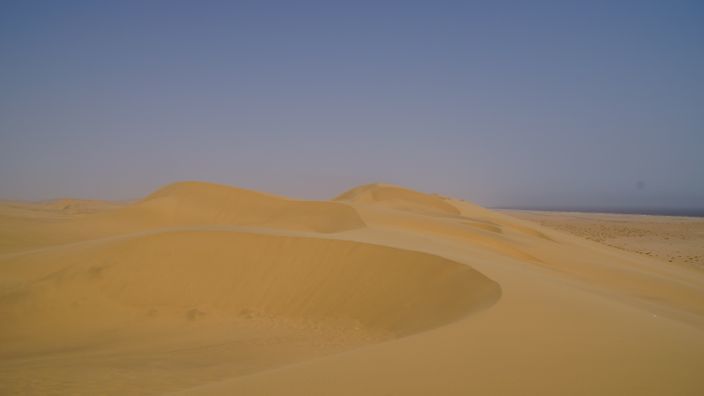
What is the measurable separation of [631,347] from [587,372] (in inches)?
36.5

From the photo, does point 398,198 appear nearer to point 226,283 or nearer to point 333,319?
point 226,283

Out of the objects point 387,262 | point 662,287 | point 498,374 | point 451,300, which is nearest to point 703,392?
point 498,374

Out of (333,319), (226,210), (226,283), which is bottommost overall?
(333,319)

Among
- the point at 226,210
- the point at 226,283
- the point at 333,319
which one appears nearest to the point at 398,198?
the point at 226,210

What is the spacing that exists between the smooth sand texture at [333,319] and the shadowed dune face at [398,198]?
569 inches

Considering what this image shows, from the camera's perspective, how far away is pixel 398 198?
3209cm

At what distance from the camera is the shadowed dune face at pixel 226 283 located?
7.89m

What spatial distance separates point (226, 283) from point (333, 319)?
9.81 ft

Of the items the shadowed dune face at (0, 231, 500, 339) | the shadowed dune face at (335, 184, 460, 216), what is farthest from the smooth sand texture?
the shadowed dune face at (335, 184, 460, 216)

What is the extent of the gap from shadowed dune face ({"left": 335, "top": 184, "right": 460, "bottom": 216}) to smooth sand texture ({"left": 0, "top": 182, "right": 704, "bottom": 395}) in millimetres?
14464

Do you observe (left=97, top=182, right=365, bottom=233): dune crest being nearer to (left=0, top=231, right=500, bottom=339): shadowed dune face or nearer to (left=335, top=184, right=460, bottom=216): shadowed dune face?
(left=0, top=231, right=500, bottom=339): shadowed dune face

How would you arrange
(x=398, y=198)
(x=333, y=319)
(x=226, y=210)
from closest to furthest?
1. (x=333, y=319)
2. (x=226, y=210)
3. (x=398, y=198)

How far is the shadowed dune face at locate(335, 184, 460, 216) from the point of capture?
29906mm

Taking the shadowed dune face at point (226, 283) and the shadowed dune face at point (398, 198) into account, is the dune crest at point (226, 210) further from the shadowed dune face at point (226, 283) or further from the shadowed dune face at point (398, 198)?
the shadowed dune face at point (398, 198)
